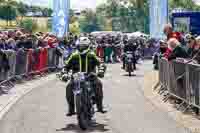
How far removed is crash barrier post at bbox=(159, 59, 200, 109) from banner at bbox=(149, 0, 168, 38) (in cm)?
2775

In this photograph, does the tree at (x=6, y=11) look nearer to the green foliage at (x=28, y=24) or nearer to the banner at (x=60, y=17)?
the green foliage at (x=28, y=24)

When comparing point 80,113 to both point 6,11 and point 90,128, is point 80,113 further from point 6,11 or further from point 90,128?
point 6,11

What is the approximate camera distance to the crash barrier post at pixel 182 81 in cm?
1510

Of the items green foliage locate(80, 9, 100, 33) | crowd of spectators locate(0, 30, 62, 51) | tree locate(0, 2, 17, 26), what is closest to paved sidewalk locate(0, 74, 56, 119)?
crowd of spectators locate(0, 30, 62, 51)

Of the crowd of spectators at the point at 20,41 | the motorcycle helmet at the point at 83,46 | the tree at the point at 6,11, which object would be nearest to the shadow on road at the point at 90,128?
the motorcycle helmet at the point at 83,46

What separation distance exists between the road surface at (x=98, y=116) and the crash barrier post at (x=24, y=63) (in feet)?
4.00

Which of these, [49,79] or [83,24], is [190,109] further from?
[83,24]

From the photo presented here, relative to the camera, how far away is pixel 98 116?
50.5ft

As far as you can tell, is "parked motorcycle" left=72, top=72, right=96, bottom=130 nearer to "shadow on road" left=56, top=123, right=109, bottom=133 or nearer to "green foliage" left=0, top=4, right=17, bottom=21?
A: "shadow on road" left=56, top=123, right=109, bottom=133

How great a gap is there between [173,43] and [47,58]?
48.2 feet

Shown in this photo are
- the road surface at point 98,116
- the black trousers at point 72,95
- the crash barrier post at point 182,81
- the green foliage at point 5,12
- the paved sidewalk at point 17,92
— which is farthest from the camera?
the green foliage at point 5,12

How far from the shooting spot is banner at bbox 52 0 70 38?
46219 mm

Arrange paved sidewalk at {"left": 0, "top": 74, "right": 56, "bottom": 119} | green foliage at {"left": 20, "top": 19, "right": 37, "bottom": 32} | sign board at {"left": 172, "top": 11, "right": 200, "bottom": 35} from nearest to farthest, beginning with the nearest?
paved sidewalk at {"left": 0, "top": 74, "right": 56, "bottom": 119} < sign board at {"left": 172, "top": 11, "right": 200, "bottom": 35} < green foliage at {"left": 20, "top": 19, "right": 37, "bottom": 32}

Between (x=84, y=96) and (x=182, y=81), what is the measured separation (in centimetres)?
438
